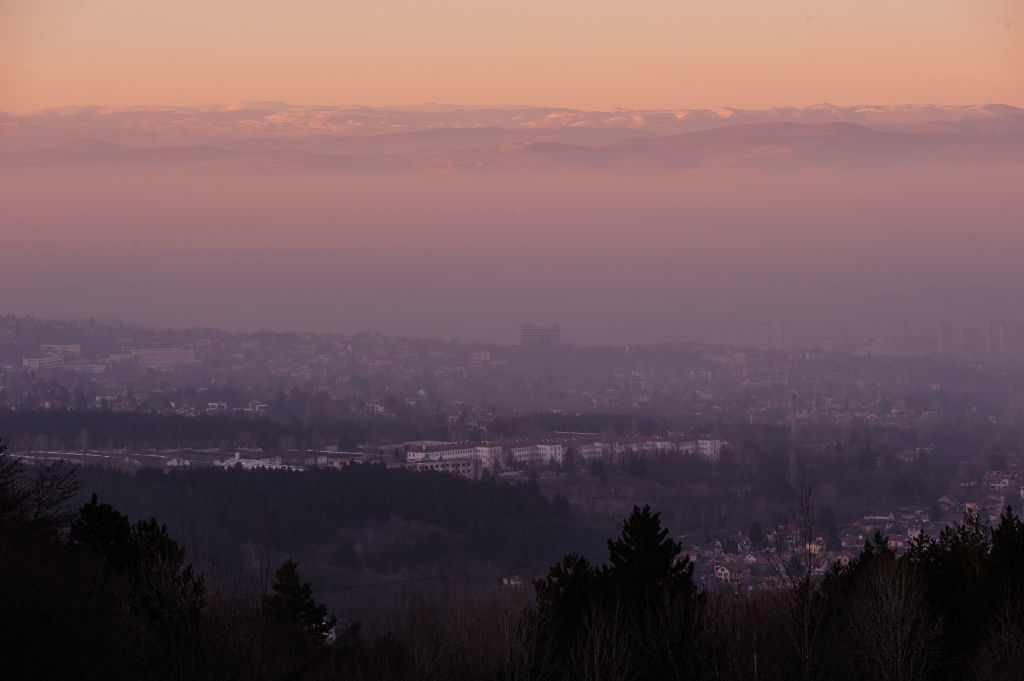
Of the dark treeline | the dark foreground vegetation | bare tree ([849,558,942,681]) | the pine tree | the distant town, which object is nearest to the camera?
the dark foreground vegetation

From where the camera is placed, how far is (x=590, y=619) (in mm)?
17734

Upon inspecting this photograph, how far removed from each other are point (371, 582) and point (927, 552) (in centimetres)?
2761

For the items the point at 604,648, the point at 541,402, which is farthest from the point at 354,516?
the point at 541,402

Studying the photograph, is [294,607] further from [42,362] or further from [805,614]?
[42,362]

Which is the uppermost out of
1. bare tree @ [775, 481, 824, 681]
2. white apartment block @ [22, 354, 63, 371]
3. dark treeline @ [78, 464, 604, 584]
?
white apartment block @ [22, 354, 63, 371]

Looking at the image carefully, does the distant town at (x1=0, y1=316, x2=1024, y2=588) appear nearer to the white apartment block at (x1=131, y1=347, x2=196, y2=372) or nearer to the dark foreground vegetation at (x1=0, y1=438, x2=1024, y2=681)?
the white apartment block at (x1=131, y1=347, x2=196, y2=372)

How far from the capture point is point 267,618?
19172mm

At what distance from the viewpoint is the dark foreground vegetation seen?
47.6 feet

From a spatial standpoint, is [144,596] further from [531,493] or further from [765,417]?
[765,417]

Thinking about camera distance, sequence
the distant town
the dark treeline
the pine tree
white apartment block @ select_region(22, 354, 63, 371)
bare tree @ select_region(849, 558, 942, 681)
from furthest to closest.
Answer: white apartment block @ select_region(22, 354, 63, 371) → the distant town → the dark treeline → the pine tree → bare tree @ select_region(849, 558, 942, 681)

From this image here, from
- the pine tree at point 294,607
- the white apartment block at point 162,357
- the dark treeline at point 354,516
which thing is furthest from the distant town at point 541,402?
the pine tree at point 294,607

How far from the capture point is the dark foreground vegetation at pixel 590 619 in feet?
47.6

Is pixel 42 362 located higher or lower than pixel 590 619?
higher

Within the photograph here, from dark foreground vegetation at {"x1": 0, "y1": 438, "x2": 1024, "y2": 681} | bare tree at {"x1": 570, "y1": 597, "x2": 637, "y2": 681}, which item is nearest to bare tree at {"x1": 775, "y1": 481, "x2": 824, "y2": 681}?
dark foreground vegetation at {"x1": 0, "y1": 438, "x2": 1024, "y2": 681}
